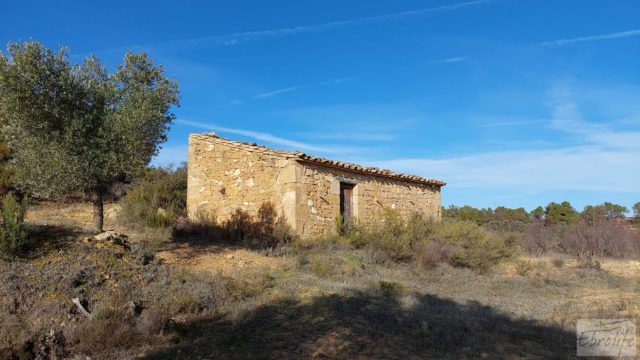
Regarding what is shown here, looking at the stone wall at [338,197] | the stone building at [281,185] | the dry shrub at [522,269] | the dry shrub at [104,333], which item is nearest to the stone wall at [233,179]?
the stone building at [281,185]

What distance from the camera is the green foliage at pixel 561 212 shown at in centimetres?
3144

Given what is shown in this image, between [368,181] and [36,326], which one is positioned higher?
[368,181]

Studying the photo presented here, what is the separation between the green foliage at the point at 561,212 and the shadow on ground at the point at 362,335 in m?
27.3

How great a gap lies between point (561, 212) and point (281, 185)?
2627 cm

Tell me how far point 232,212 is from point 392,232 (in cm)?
496

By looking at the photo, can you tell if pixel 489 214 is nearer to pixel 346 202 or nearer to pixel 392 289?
pixel 346 202

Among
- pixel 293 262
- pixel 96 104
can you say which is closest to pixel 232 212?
pixel 293 262

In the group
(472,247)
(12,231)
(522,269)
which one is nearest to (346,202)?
(472,247)

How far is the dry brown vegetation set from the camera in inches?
224

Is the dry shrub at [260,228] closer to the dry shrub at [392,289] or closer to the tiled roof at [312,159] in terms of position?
the tiled roof at [312,159]

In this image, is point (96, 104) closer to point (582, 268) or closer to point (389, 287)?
point (389, 287)

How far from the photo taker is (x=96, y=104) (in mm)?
9133

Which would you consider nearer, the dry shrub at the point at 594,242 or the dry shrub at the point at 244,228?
the dry shrub at the point at 244,228

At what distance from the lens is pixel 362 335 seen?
607 centimetres
